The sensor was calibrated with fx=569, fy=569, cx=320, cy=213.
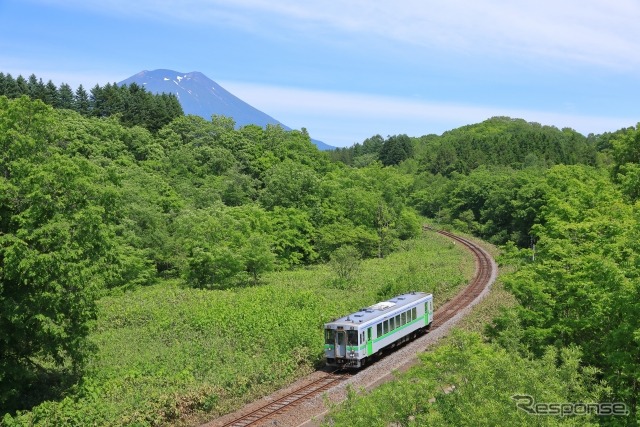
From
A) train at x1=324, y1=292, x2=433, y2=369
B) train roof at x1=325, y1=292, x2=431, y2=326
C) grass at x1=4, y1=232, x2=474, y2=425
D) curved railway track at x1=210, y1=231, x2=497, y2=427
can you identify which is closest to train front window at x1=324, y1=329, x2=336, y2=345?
train at x1=324, y1=292, x2=433, y2=369

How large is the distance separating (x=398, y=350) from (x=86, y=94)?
6034 cm

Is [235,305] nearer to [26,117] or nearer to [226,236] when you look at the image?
[226,236]

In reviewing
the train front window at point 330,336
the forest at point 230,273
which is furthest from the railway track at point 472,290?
the train front window at point 330,336

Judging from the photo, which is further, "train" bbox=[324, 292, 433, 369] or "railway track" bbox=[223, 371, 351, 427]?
"train" bbox=[324, 292, 433, 369]

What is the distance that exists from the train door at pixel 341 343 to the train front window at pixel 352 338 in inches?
7.1

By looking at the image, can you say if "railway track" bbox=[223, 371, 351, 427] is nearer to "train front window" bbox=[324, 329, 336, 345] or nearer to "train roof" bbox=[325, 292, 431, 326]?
"train front window" bbox=[324, 329, 336, 345]

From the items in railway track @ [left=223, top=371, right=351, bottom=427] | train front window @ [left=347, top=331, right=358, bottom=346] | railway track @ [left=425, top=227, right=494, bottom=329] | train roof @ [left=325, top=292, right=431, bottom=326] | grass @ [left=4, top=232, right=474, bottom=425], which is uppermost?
train roof @ [left=325, top=292, right=431, bottom=326]

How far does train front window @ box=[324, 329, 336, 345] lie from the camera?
24906 millimetres

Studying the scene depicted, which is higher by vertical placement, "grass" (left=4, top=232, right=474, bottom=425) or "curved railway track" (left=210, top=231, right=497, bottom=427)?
"grass" (left=4, top=232, right=474, bottom=425)

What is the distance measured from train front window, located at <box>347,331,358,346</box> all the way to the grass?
7.29 feet

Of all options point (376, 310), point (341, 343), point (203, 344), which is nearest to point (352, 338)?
point (341, 343)

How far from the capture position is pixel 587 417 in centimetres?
1185

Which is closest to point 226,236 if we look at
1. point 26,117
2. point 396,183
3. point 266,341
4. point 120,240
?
point 120,240

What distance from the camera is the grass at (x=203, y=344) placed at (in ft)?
62.8
